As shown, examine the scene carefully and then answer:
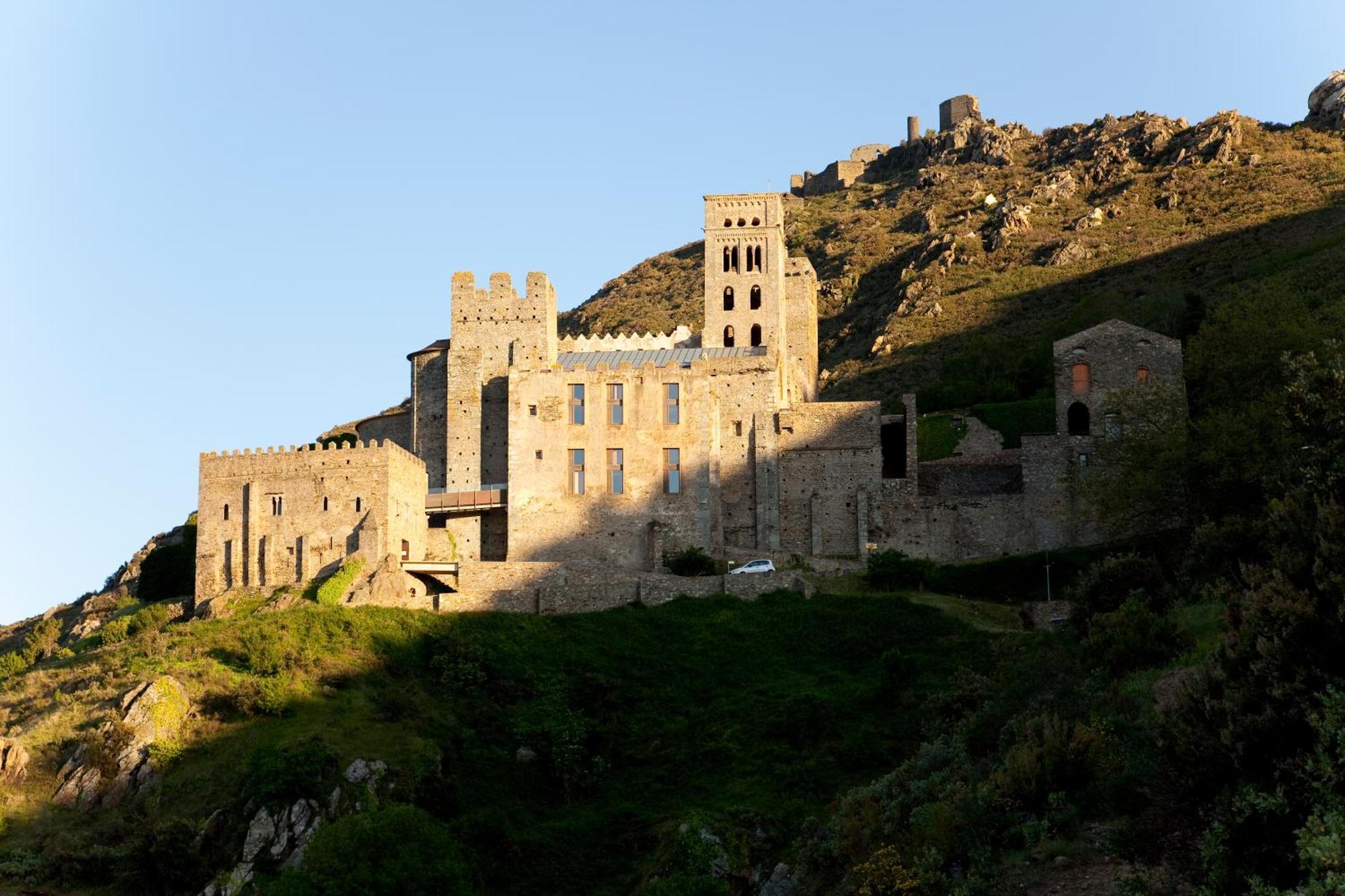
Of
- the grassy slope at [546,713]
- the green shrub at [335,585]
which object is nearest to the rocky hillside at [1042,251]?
the grassy slope at [546,713]

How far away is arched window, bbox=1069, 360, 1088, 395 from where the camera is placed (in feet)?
199

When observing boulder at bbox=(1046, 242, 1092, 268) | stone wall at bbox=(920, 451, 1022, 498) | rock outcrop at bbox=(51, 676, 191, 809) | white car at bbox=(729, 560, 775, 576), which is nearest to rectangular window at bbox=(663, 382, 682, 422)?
white car at bbox=(729, 560, 775, 576)

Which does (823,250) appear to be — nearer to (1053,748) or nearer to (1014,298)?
(1014,298)

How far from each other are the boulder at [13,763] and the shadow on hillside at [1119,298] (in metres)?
44.5

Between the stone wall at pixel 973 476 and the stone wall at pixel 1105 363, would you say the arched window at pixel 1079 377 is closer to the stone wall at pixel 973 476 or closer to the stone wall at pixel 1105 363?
the stone wall at pixel 1105 363

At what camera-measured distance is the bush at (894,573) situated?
2175 inches

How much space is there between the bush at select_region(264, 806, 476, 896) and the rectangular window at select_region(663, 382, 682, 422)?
27.2 meters

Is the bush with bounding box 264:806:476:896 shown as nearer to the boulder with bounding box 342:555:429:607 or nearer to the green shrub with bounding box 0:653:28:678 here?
the boulder with bounding box 342:555:429:607

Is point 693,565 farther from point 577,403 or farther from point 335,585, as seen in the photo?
point 335,585

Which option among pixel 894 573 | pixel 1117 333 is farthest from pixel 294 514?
pixel 1117 333

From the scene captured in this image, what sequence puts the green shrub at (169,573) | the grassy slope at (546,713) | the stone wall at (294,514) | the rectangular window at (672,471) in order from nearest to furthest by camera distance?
the grassy slope at (546,713) < the stone wall at (294,514) < the rectangular window at (672,471) < the green shrub at (169,573)

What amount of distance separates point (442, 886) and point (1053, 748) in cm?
1456

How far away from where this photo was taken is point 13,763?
4569 centimetres

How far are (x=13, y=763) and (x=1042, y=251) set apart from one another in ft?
261
